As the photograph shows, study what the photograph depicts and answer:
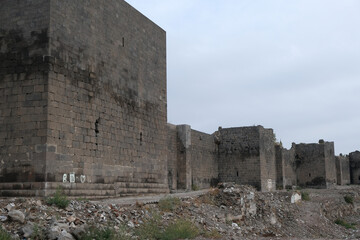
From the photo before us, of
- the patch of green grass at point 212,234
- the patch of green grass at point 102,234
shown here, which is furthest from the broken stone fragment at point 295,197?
the patch of green grass at point 102,234

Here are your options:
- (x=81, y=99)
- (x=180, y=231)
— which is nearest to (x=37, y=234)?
(x=180, y=231)

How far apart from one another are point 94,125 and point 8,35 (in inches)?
128

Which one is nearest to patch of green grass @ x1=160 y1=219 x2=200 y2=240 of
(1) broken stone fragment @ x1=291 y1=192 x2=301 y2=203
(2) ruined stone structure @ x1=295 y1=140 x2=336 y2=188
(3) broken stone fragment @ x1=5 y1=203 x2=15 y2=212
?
(3) broken stone fragment @ x1=5 y1=203 x2=15 y2=212

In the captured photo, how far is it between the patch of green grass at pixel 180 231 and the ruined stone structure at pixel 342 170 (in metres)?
40.2

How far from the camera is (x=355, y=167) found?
167ft

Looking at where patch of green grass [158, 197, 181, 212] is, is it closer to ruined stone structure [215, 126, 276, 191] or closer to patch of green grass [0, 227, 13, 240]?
patch of green grass [0, 227, 13, 240]

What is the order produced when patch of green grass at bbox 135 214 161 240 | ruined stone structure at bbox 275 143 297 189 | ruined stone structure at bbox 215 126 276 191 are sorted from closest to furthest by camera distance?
patch of green grass at bbox 135 214 161 240, ruined stone structure at bbox 215 126 276 191, ruined stone structure at bbox 275 143 297 189

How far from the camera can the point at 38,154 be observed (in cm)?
1043

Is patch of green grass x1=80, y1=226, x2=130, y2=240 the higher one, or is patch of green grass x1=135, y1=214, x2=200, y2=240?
patch of green grass x1=80, y1=226, x2=130, y2=240

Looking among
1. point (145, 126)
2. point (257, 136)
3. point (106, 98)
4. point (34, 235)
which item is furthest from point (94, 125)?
point (257, 136)

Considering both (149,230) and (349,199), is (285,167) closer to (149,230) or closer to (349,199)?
(349,199)

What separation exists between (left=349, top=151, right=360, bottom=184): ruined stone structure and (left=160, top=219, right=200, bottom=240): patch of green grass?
4554 cm

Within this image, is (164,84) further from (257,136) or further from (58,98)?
(257,136)

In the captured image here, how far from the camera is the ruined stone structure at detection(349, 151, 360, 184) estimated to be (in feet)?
166
